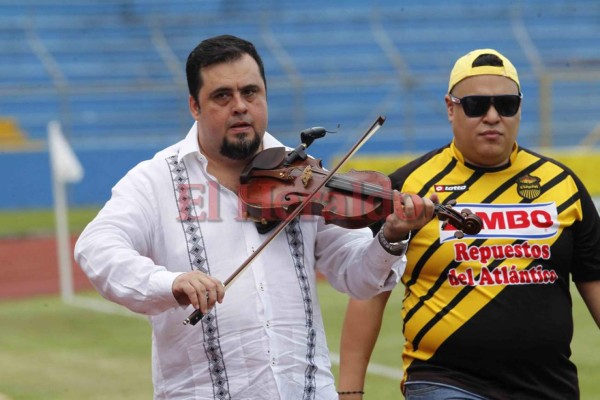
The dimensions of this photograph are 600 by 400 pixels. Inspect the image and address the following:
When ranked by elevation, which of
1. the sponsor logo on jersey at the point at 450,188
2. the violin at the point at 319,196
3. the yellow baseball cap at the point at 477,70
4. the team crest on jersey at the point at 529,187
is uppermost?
the yellow baseball cap at the point at 477,70

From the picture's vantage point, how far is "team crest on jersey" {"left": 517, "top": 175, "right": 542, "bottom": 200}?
4.21 metres

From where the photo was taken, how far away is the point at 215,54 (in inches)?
141

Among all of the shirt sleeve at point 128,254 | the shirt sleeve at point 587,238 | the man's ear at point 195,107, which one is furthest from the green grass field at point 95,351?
the shirt sleeve at point 128,254

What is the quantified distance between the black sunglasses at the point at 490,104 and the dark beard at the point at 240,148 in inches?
41.1

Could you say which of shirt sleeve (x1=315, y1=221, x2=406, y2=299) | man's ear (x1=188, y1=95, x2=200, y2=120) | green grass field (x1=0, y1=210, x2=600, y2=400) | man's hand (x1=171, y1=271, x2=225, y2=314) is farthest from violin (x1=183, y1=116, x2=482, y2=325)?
green grass field (x1=0, y1=210, x2=600, y2=400)

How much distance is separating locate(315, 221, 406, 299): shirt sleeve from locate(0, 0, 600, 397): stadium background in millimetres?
14749

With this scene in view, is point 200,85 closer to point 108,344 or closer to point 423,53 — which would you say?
point 108,344

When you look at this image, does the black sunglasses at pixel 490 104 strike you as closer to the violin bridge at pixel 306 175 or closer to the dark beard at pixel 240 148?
the violin bridge at pixel 306 175

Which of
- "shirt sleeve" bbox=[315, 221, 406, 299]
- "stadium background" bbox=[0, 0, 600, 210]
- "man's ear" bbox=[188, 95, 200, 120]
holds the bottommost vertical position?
"shirt sleeve" bbox=[315, 221, 406, 299]

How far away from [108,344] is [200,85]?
598 centimetres

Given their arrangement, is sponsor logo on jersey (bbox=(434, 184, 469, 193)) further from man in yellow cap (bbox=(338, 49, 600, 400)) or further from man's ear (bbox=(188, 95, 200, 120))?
man's ear (bbox=(188, 95, 200, 120))

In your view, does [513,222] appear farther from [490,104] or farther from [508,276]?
[490,104]

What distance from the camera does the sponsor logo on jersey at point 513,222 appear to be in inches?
164

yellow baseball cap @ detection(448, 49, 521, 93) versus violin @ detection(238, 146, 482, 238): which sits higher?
yellow baseball cap @ detection(448, 49, 521, 93)
